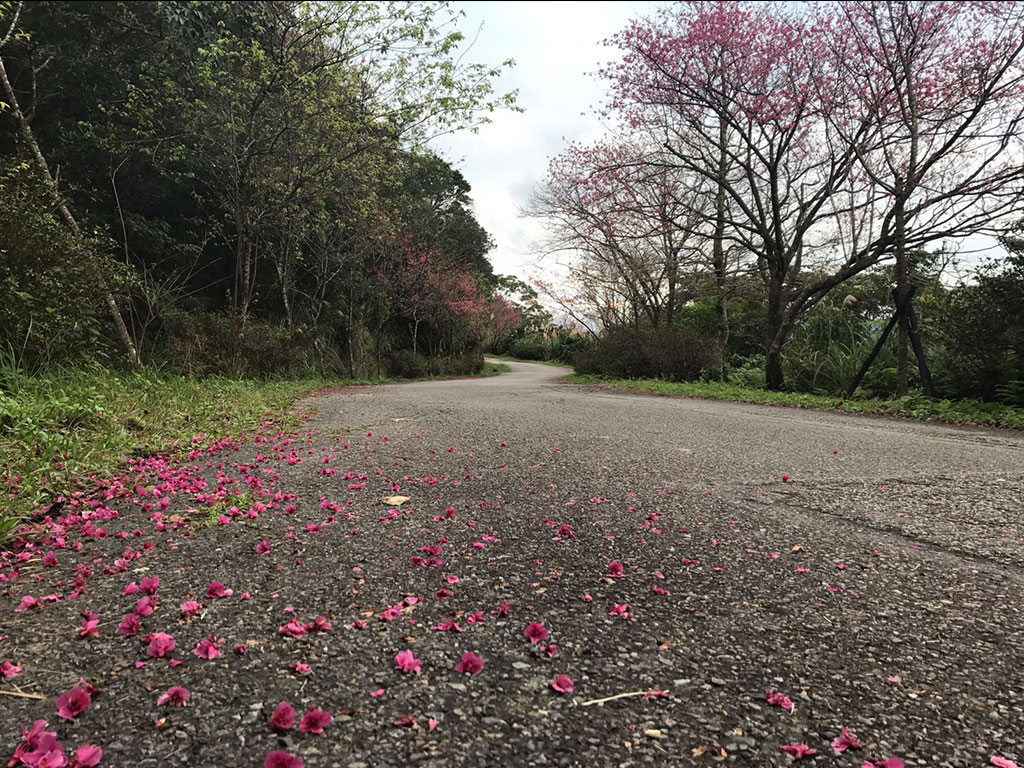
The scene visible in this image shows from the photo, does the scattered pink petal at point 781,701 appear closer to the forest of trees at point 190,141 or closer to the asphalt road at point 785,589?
the asphalt road at point 785,589

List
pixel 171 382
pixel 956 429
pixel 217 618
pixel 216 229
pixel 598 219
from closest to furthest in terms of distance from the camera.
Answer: pixel 217 618
pixel 956 429
pixel 171 382
pixel 216 229
pixel 598 219

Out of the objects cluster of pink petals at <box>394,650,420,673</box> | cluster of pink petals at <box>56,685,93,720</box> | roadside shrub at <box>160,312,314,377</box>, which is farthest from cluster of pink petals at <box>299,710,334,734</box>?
roadside shrub at <box>160,312,314,377</box>

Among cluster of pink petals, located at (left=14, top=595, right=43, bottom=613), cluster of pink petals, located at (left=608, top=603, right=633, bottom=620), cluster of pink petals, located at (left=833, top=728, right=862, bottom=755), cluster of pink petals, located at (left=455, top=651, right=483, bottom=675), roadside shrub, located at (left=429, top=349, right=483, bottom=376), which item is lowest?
cluster of pink petals, located at (left=14, top=595, right=43, bottom=613)

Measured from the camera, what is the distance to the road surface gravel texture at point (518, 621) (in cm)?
104

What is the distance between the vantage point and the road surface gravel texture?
1.04 m

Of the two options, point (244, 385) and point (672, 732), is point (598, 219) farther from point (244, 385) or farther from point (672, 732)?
point (672, 732)

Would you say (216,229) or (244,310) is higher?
(216,229)

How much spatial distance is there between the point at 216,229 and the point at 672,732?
12.9 metres

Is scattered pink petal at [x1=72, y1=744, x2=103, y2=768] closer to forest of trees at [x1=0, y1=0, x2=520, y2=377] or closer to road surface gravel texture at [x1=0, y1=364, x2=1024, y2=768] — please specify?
road surface gravel texture at [x1=0, y1=364, x2=1024, y2=768]

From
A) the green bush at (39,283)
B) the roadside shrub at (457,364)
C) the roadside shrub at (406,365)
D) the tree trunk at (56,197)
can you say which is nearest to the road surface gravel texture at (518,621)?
the green bush at (39,283)

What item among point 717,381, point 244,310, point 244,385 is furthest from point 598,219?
point 244,385

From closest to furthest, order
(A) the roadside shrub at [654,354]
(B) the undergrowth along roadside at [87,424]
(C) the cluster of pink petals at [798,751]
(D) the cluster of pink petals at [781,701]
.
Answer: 1. (C) the cluster of pink petals at [798,751]
2. (D) the cluster of pink petals at [781,701]
3. (B) the undergrowth along roadside at [87,424]
4. (A) the roadside shrub at [654,354]

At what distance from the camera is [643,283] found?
55.7 feet

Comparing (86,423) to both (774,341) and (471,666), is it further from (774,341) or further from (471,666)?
(774,341)
